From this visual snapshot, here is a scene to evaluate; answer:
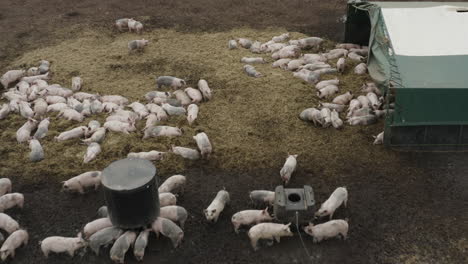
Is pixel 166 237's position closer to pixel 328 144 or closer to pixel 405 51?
pixel 328 144

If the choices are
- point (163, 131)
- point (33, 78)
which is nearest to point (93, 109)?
point (163, 131)

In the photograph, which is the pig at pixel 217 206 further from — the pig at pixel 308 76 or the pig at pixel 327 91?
the pig at pixel 308 76

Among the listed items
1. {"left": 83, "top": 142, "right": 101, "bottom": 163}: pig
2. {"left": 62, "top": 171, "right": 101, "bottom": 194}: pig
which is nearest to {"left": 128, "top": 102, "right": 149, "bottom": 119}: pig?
{"left": 83, "top": 142, "right": 101, "bottom": 163}: pig

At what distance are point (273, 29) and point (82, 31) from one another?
571 centimetres

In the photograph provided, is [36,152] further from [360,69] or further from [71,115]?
[360,69]

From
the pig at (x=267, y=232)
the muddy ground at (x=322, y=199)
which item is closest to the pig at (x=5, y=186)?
the muddy ground at (x=322, y=199)

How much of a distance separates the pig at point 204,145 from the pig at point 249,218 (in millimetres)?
1843

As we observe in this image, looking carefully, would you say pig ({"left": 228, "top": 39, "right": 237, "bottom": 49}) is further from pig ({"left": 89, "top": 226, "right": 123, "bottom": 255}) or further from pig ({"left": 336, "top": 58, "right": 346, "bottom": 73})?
pig ({"left": 89, "top": 226, "right": 123, "bottom": 255})

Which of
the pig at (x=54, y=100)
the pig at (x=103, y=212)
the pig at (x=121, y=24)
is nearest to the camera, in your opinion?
the pig at (x=103, y=212)

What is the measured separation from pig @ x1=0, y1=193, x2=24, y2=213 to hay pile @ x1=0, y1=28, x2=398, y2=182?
80cm

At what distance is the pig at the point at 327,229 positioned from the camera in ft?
23.0

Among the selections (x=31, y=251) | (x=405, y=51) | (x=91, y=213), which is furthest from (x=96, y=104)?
(x=405, y=51)

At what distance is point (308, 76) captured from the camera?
11258mm

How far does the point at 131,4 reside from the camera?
55.3 ft
